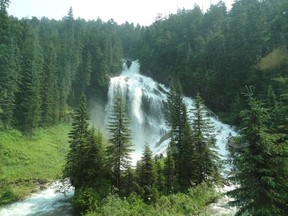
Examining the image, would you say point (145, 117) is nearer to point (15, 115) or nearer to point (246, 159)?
point (15, 115)

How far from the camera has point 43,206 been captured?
3616 centimetres

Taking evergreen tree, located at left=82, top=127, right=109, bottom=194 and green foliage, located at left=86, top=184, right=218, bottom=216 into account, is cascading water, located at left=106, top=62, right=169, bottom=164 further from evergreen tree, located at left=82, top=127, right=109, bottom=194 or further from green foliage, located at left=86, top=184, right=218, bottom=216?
green foliage, located at left=86, top=184, right=218, bottom=216

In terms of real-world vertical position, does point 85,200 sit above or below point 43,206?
above

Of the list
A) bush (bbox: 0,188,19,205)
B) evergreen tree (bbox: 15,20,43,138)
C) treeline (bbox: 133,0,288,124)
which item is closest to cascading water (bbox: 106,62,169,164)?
treeline (bbox: 133,0,288,124)

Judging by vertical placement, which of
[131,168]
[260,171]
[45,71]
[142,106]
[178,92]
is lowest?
[131,168]

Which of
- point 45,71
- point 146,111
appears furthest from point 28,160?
point 146,111

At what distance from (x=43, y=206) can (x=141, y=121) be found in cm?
3727

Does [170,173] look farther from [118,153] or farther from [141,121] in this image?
[141,121]

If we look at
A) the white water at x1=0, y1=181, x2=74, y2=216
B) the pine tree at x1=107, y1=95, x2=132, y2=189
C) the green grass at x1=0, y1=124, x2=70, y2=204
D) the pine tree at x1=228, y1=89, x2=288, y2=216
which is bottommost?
the white water at x1=0, y1=181, x2=74, y2=216

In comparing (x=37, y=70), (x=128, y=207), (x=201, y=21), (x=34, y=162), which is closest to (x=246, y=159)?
(x=128, y=207)

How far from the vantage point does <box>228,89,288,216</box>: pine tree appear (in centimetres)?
1524

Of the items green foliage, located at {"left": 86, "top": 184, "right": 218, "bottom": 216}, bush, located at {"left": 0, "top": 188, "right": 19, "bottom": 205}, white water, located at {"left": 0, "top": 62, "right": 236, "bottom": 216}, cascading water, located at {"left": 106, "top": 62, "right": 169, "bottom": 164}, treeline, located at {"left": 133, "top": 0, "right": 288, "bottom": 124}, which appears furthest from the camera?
cascading water, located at {"left": 106, "top": 62, "right": 169, "bottom": 164}

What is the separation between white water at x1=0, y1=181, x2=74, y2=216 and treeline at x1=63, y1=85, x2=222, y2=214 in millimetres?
2318

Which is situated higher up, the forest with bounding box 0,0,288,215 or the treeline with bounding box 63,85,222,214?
the forest with bounding box 0,0,288,215
